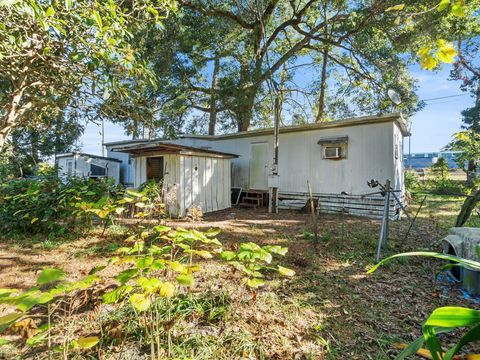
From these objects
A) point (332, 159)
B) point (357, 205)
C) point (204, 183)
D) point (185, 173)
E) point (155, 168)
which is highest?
point (332, 159)

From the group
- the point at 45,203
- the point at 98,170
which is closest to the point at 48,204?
the point at 45,203

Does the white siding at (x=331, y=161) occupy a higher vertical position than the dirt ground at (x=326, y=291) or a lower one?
higher

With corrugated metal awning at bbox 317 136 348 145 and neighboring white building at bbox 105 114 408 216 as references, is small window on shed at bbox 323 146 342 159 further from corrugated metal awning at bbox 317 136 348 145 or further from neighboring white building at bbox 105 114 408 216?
corrugated metal awning at bbox 317 136 348 145

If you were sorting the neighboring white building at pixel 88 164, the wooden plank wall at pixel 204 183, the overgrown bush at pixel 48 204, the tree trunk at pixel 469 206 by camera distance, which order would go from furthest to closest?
the neighboring white building at pixel 88 164
the wooden plank wall at pixel 204 183
the overgrown bush at pixel 48 204
the tree trunk at pixel 469 206

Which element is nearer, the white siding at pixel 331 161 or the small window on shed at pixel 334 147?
the white siding at pixel 331 161

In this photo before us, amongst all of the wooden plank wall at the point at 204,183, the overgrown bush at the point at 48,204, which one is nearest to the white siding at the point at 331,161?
the wooden plank wall at the point at 204,183

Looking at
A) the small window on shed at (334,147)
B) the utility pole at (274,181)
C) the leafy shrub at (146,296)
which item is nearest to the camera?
the leafy shrub at (146,296)

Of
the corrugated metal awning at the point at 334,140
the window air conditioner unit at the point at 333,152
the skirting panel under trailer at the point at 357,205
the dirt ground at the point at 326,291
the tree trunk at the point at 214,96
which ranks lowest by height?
the dirt ground at the point at 326,291

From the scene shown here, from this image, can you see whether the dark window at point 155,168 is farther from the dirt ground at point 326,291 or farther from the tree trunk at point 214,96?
the dirt ground at point 326,291

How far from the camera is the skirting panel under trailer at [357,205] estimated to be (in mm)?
7137

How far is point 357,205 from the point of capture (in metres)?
7.61

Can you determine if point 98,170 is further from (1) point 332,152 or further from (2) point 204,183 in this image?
(1) point 332,152

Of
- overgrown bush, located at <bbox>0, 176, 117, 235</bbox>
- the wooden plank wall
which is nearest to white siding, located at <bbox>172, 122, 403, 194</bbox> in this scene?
the wooden plank wall

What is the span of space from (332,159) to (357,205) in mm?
1578
